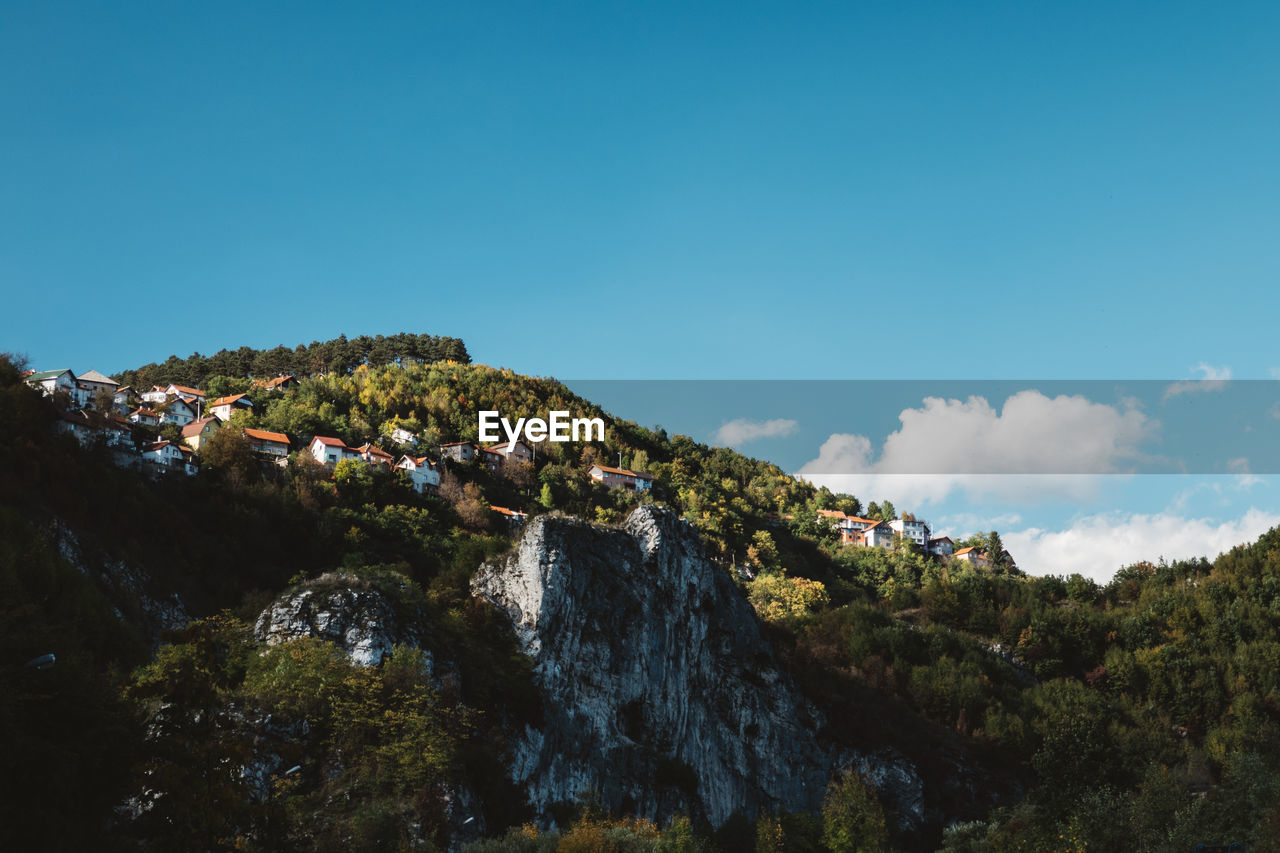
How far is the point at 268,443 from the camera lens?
10500cm

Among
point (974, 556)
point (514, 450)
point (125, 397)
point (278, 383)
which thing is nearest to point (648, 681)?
point (514, 450)

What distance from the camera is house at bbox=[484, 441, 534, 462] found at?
430 feet

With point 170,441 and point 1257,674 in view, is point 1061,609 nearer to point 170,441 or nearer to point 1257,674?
point 1257,674

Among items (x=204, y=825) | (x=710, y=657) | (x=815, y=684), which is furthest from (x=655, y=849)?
(x=815, y=684)

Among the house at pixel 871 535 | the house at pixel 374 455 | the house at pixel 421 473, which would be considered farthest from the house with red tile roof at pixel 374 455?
the house at pixel 871 535

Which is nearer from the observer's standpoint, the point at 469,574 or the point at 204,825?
the point at 204,825

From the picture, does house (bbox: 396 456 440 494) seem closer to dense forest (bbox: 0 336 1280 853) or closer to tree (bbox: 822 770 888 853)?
dense forest (bbox: 0 336 1280 853)

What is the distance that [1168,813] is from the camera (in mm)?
44156

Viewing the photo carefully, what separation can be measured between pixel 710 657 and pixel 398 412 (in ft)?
253

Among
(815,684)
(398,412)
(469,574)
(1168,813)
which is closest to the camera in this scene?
(1168,813)

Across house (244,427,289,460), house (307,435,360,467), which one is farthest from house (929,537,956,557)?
house (244,427,289,460)

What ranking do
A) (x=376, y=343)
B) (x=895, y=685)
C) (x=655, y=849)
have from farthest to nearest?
(x=376, y=343)
(x=895, y=685)
(x=655, y=849)

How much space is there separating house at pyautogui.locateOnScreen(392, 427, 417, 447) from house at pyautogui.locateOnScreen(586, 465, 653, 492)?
86.9 feet

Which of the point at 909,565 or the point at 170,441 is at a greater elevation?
the point at 170,441
